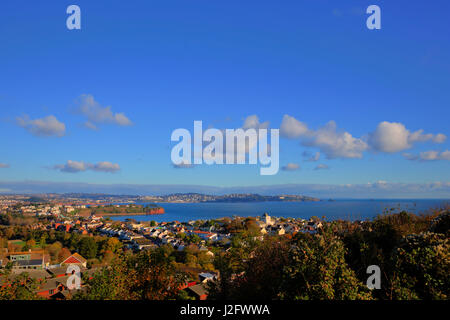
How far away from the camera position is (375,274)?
5051mm

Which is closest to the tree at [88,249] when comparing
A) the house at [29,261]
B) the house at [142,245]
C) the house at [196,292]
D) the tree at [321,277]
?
the house at [29,261]

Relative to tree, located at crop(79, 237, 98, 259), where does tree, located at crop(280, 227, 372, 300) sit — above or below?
above

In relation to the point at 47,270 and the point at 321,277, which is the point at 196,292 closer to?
the point at 321,277

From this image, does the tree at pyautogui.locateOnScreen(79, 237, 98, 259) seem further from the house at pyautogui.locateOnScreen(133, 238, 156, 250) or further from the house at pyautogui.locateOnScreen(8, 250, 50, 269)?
the house at pyautogui.locateOnScreen(133, 238, 156, 250)

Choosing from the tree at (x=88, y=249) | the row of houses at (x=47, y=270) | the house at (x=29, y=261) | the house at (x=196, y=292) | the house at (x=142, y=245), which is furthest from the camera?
the house at (x=142, y=245)

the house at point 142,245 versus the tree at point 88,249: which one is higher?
the tree at point 88,249

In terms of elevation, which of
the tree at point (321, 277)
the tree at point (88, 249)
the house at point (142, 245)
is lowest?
the house at point (142, 245)

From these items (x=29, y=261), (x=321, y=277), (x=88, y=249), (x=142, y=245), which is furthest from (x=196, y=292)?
(x=142, y=245)

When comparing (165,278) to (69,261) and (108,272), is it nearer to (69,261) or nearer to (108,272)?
(108,272)

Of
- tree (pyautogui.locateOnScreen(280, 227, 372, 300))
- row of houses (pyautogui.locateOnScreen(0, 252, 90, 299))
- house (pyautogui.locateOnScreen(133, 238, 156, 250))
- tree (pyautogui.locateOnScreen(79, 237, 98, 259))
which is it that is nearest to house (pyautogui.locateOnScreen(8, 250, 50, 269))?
row of houses (pyautogui.locateOnScreen(0, 252, 90, 299))

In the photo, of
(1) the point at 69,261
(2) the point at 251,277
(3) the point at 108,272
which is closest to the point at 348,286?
(2) the point at 251,277

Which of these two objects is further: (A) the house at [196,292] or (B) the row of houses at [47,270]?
(B) the row of houses at [47,270]

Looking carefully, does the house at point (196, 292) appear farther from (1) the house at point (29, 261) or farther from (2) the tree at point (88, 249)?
(2) the tree at point (88, 249)
